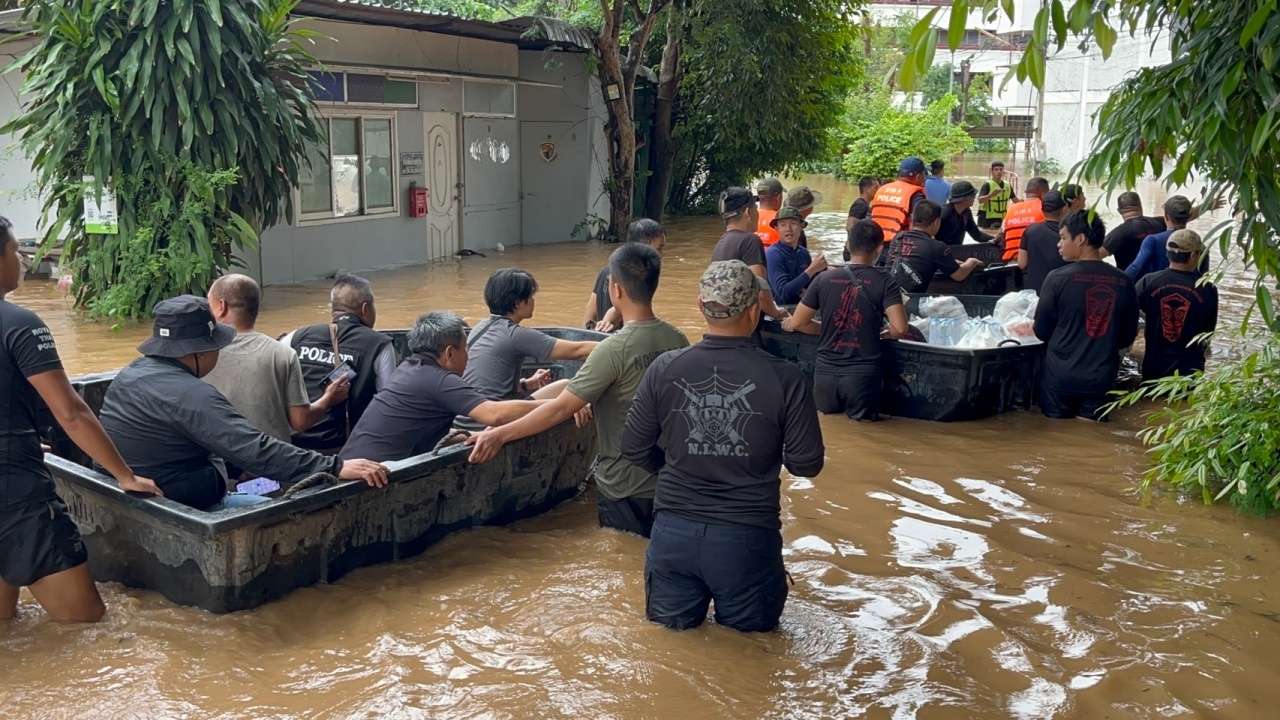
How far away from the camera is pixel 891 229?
1122 centimetres

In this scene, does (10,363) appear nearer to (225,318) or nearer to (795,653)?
(225,318)

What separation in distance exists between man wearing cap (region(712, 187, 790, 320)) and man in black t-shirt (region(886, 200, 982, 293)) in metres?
1.66

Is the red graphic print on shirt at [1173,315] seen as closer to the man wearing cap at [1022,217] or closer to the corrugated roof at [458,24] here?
the man wearing cap at [1022,217]

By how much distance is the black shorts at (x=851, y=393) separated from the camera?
8258mm

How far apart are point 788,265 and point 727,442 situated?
5300mm

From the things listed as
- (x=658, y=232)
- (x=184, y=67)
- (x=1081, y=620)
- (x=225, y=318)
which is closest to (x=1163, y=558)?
(x=1081, y=620)

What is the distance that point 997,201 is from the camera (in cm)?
1452

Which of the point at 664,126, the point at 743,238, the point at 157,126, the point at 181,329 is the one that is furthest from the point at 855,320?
the point at 664,126

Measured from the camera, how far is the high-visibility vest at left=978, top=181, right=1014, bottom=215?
14.4 m

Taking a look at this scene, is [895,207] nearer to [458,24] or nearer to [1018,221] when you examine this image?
[1018,221]

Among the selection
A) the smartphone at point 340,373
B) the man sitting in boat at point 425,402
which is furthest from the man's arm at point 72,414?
the smartphone at point 340,373

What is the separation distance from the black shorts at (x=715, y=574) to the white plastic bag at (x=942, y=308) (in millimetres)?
5530

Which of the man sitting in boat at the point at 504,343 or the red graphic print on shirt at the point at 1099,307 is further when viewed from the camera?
the red graphic print on shirt at the point at 1099,307

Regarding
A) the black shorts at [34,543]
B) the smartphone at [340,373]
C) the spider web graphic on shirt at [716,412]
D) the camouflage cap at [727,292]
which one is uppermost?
the camouflage cap at [727,292]
